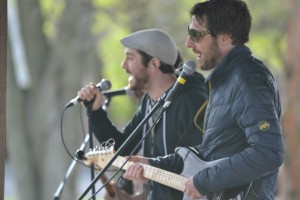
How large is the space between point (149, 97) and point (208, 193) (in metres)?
1.72

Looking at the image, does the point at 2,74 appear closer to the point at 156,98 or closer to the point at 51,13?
the point at 156,98

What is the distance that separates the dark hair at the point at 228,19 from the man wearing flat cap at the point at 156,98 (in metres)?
0.91

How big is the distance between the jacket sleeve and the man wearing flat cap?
40.7 inches

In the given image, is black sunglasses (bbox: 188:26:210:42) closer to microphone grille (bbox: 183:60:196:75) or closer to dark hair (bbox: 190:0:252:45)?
dark hair (bbox: 190:0:252:45)

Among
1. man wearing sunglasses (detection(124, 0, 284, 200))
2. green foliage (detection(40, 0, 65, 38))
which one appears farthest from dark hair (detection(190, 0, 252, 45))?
green foliage (detection(40, 0, 65, 38))

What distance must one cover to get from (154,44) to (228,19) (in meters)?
1.49

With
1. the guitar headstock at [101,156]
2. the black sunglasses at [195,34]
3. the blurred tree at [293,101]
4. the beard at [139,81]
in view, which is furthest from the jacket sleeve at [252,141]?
the blurred tree at [293,101]

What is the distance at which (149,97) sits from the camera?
6.77 meters

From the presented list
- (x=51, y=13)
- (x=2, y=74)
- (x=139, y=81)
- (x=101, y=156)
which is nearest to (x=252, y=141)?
(x=101, y=156)

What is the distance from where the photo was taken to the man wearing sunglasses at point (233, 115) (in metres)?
5.00

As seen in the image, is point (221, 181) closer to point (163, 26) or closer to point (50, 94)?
point (50, 94)

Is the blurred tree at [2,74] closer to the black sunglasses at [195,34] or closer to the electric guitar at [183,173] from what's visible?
the electric guitar at [183,173]

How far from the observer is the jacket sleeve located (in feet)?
16.3

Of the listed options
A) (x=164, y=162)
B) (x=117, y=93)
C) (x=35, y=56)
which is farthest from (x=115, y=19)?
(x=164, y=162)
